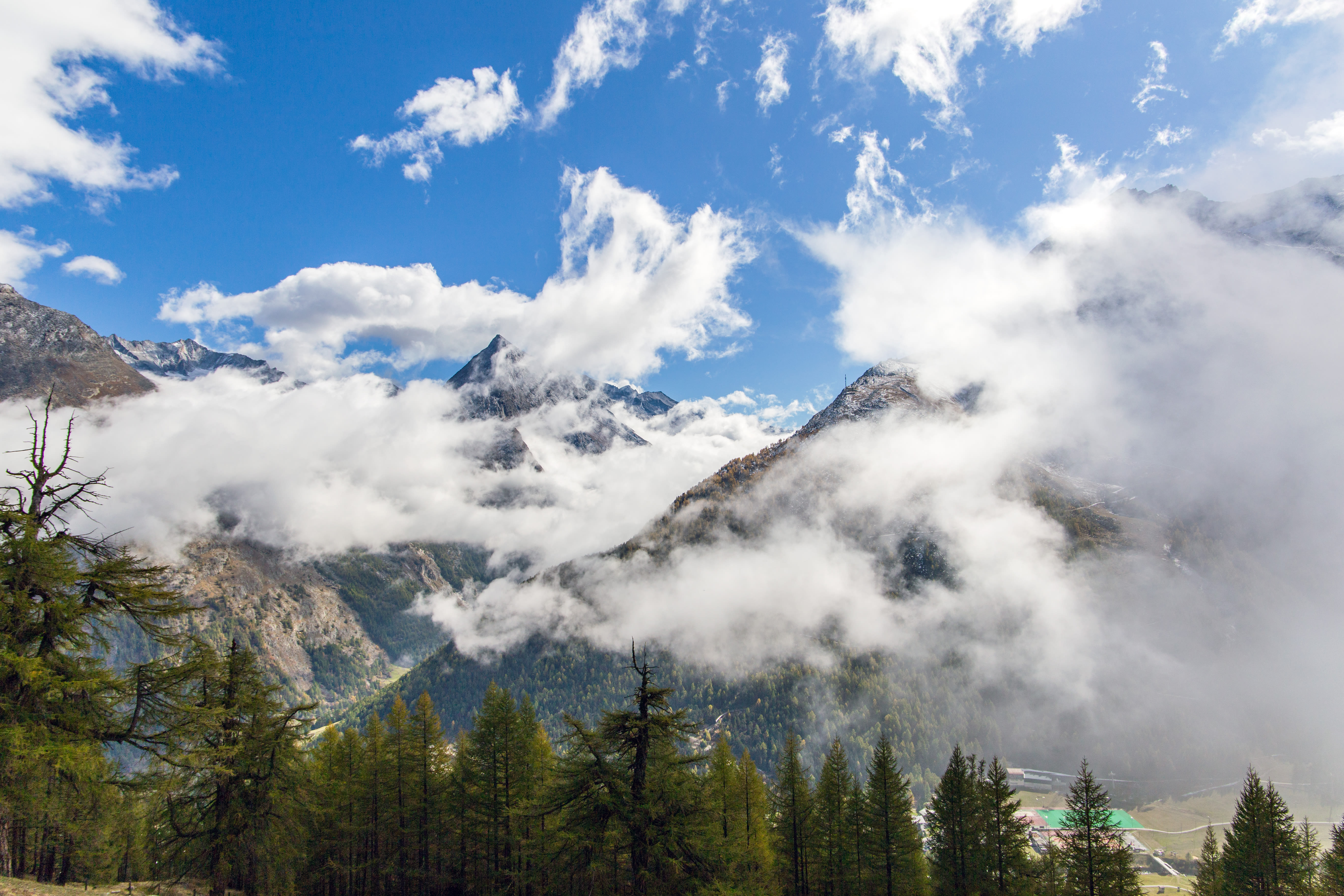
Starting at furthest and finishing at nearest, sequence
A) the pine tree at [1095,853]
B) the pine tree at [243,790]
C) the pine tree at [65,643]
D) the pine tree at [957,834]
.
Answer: the pine tree at [957,834]
the pine tree at [1095,853]
the pine tree at [243,790]
the pine tree at [65,643]

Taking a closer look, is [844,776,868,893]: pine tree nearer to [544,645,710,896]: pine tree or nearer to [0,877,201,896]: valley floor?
[544,645,710,896]: pine tree

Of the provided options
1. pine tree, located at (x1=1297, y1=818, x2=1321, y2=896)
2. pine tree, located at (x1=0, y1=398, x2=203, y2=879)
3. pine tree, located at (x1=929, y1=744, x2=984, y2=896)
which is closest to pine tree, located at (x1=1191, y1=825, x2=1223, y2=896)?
pine tree, located at (x1=1297, y1=818, x2=1321, y2=896)

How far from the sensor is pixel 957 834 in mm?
40500

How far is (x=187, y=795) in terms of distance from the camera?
76.9ft

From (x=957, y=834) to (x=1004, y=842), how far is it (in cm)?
309

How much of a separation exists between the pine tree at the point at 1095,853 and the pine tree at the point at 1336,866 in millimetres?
20478

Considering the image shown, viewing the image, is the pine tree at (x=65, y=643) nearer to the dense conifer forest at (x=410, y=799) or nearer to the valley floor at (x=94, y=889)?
the dense conifer forest at (x=410, y=799)

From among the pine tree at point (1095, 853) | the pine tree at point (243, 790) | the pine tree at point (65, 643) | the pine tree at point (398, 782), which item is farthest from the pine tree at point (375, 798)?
the pine tree at point (1095, 853)

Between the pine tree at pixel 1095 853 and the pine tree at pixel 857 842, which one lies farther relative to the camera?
the pine tree at pixel 857 842

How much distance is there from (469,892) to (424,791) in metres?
8.05

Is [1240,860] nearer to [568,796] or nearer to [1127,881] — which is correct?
[1127,881]

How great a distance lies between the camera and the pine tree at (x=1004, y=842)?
124ft

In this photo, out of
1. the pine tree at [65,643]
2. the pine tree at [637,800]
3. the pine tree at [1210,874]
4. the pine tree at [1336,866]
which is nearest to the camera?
the pine tree at [65,643]

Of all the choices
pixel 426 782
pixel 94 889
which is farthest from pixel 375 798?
pixel 94 889
